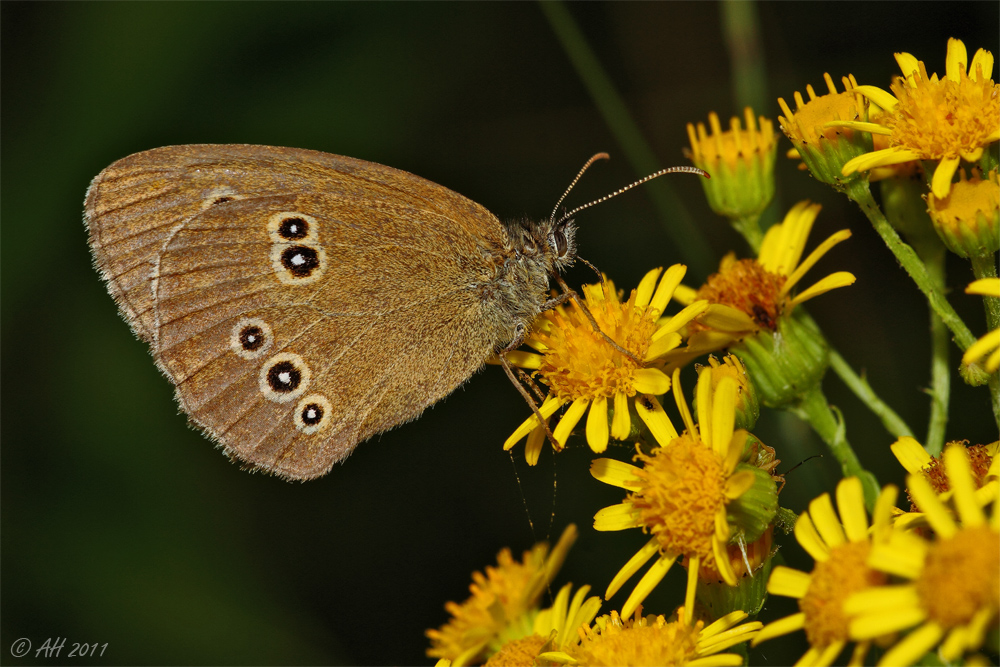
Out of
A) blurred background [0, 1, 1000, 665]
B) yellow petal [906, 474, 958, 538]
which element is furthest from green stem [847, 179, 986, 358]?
blurred background [0, 1, 1000, 665]

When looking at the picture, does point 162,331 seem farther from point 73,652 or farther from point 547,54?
point 547,54

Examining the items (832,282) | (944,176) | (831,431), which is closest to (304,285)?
(832,282)

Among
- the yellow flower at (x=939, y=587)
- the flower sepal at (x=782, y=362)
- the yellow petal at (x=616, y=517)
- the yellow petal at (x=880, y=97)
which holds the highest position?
the yellow petal at (x=880, y=97)

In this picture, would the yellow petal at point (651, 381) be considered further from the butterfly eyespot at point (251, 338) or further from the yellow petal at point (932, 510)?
the butterfly eyespot at point (251, 338)

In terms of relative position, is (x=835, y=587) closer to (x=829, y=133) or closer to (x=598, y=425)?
(x=598, y=425)

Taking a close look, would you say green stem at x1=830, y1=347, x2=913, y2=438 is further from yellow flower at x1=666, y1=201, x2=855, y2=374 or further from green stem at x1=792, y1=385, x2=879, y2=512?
yellow flower at x1=666, y1=201, x2=855, y2=374

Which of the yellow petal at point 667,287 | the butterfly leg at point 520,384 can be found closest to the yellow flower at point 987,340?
the yellow petal at point 667,287
